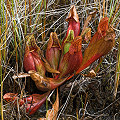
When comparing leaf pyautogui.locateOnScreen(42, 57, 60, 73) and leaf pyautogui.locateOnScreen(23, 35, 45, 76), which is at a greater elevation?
leaf pyautogui.locateOnScreen(23, 35, 45, 76)

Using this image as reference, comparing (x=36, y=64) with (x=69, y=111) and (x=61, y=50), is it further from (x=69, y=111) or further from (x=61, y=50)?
(x=69, y=111)

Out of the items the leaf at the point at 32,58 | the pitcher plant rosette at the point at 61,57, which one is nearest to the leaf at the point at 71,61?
the pitcher plant rosette at the point at 61,57

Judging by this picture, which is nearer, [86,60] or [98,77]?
[86,60]

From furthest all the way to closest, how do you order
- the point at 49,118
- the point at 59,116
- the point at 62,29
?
the point at 62,29 < the point at 59,116 < the point at 49,118

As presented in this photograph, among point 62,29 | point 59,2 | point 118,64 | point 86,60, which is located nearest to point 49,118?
point 86,60

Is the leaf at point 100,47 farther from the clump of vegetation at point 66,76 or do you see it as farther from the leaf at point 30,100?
the leaf at point 30,100

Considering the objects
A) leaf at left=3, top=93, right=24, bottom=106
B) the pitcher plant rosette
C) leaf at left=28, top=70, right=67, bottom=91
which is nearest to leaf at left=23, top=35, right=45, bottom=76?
the pitcher plant rosette

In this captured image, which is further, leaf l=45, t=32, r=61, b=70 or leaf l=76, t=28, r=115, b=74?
leaf l=45, t=32, r=61, b=70

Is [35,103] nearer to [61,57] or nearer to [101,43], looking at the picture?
[61,57]

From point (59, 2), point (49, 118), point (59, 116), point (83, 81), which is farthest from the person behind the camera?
point (59, 2)

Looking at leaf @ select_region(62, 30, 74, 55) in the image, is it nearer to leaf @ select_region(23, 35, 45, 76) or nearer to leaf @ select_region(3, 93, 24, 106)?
leaf @ select_region(23, 35, 45, 76)
